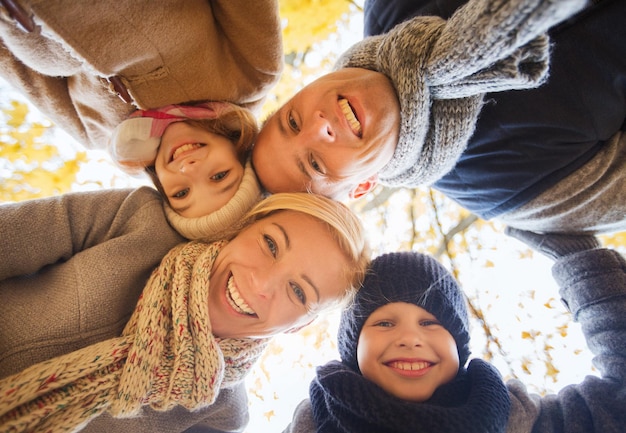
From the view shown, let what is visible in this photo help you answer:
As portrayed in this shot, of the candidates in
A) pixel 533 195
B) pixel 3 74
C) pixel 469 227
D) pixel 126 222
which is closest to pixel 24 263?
pixel 126 222

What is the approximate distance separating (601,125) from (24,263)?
2215 mm

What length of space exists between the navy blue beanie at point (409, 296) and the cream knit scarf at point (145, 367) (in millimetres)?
560

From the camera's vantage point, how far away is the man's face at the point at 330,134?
139cm

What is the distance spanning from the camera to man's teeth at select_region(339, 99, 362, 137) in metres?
1.39

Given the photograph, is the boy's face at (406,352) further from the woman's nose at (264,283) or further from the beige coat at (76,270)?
the beige coat at (76,270)

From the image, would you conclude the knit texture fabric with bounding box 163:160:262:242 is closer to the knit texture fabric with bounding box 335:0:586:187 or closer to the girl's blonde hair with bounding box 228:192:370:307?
the girl's blonde hair with bounding box 228:192:370:307

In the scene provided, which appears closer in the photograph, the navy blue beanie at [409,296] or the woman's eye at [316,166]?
the woman's eye at [316,166]

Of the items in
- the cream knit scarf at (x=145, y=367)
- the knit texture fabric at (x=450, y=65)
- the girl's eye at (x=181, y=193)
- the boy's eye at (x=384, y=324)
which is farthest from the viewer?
the boy's eye at (x=384, y=324)

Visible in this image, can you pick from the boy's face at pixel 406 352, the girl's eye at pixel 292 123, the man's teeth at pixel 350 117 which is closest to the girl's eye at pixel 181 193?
the girl's eye at pixel 292 123

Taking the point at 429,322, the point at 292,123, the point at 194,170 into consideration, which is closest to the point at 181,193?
the point at 194,170

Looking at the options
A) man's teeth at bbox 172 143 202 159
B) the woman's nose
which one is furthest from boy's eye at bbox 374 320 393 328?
man's teeth at bbox 172 143 202 159

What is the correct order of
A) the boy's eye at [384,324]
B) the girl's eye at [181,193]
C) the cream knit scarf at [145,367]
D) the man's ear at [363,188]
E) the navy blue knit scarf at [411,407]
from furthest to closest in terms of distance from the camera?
the man's ear at [363,188], the boy's eye at [384,324], the girl's eye at [181,193], the navy blue knit scarf at [411,407], the cream knit scarf at [145,367]

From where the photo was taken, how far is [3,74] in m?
1.38

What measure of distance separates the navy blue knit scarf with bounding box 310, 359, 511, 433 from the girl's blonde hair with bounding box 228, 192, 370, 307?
0.33m
